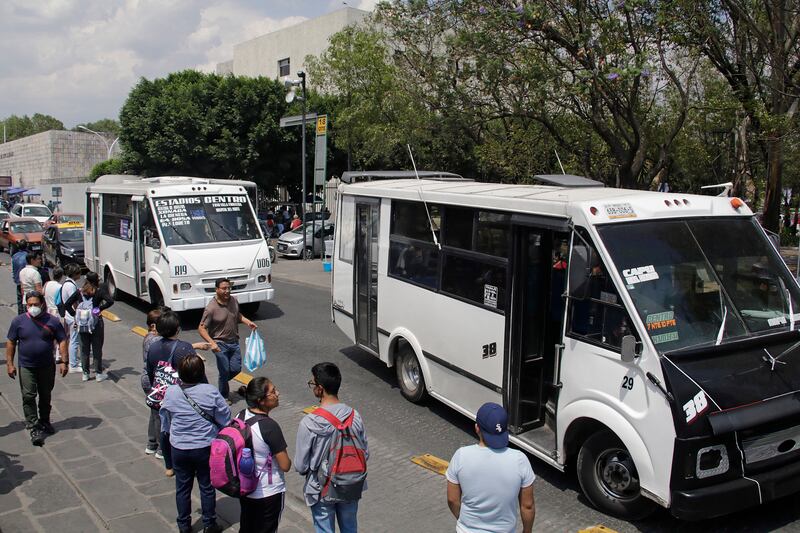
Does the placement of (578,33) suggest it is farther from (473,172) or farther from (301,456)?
(473,172)

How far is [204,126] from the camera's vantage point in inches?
1292

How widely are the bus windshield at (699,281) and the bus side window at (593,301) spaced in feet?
0.45

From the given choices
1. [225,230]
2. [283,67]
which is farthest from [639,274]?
[283,67]

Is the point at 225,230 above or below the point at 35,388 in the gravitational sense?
above

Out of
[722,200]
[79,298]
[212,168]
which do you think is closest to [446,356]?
[722,200]

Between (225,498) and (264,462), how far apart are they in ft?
6.64

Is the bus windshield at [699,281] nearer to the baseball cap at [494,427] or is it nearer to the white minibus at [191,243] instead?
the baseball cap at [494,427]

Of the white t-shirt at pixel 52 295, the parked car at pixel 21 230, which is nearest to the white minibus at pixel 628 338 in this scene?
the white t-shirt at pixel 52 295

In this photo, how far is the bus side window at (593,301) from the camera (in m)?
5.14

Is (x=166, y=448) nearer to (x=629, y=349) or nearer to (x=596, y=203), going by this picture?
(x=629, y=349)

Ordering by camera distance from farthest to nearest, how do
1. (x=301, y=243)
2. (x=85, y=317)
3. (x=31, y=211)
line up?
(x=31, y=211) < (x=301, y=243) < (x=85, y=317)

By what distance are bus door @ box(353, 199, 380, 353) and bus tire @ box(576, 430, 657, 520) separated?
161 inches

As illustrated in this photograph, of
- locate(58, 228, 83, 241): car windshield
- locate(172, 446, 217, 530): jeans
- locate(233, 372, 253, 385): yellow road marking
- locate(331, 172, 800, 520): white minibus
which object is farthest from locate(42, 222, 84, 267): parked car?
locate(172, 446, 217, 530): jeans

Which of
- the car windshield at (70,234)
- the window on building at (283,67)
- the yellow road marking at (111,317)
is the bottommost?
the yellow road marking at (111,317)
